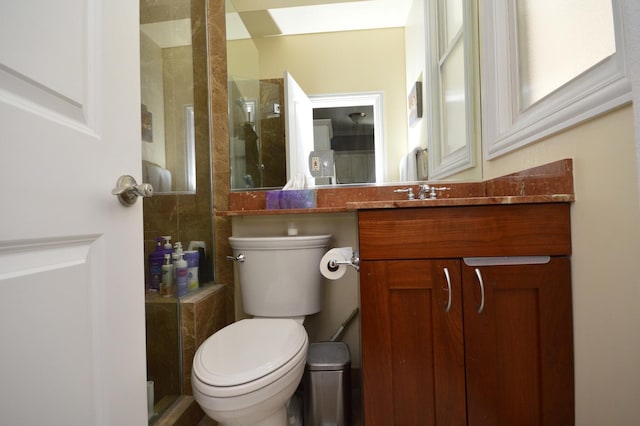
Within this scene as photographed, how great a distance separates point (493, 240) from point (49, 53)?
106 cm

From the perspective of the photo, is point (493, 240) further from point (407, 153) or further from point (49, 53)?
point (49, 53)

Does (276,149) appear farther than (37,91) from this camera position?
Yes

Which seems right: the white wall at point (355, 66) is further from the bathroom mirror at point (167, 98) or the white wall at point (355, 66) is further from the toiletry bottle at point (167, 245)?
the toiletry bottle at point (167, 245)

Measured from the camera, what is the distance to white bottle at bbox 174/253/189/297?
51.4 inches

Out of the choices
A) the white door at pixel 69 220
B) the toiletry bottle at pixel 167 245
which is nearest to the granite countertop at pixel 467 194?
the toiletry bottle at pixel 167 245

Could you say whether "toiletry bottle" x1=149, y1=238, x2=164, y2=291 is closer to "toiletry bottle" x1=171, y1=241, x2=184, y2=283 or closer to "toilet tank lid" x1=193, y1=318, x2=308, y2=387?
"toiletry bottle" x1=171, y1=241, x2=184, y2=283

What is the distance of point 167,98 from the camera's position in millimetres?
1416

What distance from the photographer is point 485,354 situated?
2.74 feet

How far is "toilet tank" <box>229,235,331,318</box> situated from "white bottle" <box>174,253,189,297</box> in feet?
0.90

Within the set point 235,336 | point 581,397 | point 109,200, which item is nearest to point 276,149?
point 235,336

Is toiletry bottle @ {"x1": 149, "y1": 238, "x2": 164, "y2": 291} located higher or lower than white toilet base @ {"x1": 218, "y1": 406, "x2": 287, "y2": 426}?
higher

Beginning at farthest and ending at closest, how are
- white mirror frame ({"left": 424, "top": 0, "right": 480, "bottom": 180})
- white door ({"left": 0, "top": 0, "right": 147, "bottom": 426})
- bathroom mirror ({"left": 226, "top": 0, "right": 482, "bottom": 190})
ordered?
bathroom mirror ({"left": 226, "top": 0, "right": 482, "bottom": 190})
white mirror frame ({"left": 424, "top": 0, "right": 480, "bottom": 180})
white door ({"left": 0, "top": 0, "right": 147, "bottom": 426})

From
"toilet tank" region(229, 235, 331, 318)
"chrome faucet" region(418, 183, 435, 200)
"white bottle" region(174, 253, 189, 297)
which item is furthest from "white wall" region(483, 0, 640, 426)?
"white bottle" region(174, 253, 189, 297)

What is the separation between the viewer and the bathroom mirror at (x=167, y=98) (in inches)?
51.5
